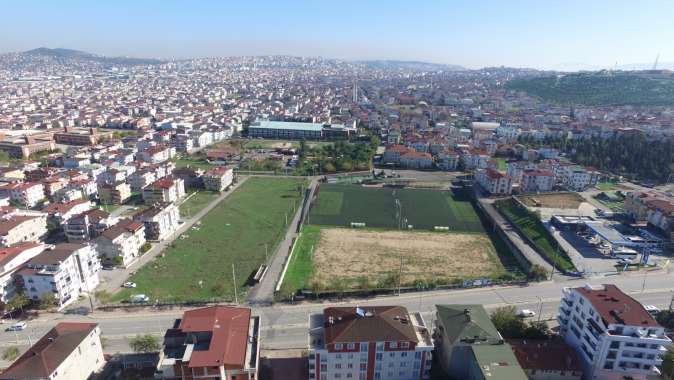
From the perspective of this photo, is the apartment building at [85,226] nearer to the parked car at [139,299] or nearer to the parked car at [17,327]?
the parked car at [139,299]

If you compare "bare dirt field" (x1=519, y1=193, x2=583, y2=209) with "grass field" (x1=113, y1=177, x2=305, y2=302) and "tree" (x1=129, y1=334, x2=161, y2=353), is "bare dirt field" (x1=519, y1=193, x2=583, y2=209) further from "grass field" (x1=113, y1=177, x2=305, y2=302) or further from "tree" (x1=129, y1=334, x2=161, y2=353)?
"tree" (x1=129, y1=334, x2=161, y2=353)

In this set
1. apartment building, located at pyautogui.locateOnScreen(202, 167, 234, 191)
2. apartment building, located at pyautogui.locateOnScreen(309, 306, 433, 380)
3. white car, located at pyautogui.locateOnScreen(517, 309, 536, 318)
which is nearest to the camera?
apartment building, located at pyautogui.locateOnScreen(309, 306, 433, 380)

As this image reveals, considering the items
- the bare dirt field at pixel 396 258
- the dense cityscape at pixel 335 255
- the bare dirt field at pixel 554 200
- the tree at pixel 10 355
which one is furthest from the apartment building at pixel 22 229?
the bare dirt field at pixel 554 200

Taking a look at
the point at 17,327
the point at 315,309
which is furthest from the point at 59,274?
the point at 315,309

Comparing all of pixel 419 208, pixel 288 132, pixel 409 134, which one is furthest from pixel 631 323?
pixel 288 132

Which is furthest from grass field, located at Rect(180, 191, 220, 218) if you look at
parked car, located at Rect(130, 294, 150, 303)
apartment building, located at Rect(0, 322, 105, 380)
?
apartment building, located at Rect(0, 322, 105, 380)
